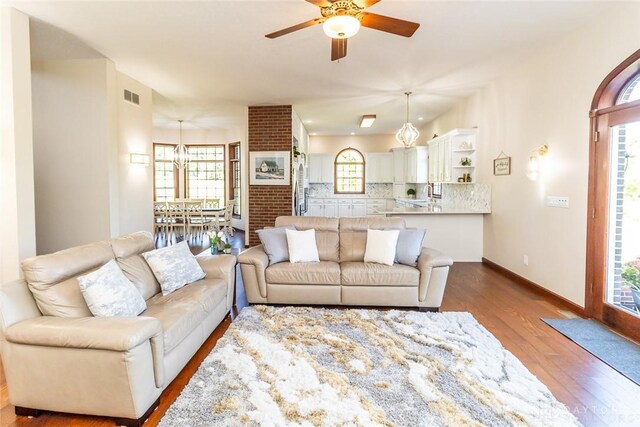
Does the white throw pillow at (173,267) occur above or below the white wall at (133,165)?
below

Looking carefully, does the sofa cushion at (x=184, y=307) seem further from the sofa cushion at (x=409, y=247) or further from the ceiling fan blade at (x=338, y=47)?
the ceiling fan blade at (x=338, y=47)

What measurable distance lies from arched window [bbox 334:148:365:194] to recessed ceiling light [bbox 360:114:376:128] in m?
1.78

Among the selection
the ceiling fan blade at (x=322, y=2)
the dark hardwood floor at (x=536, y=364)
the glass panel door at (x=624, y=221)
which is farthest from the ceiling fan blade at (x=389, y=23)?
the dark hardwood floor at (x=536, y=364)

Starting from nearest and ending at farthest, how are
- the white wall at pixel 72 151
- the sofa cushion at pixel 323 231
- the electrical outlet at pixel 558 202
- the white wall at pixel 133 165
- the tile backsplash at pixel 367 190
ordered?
Result: the electrical outlet at pixel 558 202, the sofa cushion at pixel 323 231, the white wall at pixel 72 151, the white wall at pixel 133 165, the tile backsplash at pixel 367 190

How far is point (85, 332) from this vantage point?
179cm

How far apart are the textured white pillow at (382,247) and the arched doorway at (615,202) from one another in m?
1.86

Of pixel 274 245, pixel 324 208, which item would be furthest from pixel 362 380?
pixel 324 208

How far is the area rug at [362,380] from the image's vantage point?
6.21 ft

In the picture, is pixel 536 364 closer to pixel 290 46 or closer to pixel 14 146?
pixel 290 46

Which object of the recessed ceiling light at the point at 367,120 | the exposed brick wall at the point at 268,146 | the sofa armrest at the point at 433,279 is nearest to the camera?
the sofa armrest at the point at 433,279

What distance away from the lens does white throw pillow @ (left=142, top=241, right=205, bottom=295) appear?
9.25ft

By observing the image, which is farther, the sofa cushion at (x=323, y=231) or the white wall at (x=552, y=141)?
the sofa cushion at (x=323, y=231)

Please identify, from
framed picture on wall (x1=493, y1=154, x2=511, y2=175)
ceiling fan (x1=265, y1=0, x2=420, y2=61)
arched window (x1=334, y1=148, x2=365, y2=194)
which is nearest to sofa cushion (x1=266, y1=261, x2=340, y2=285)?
ceiling fan (x1=265, y1=0, x2=420, y2=61)

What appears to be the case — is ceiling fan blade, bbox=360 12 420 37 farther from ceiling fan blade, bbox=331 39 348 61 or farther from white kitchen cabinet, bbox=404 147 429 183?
white kitchen cabinet, bbox=404 147 429 183
